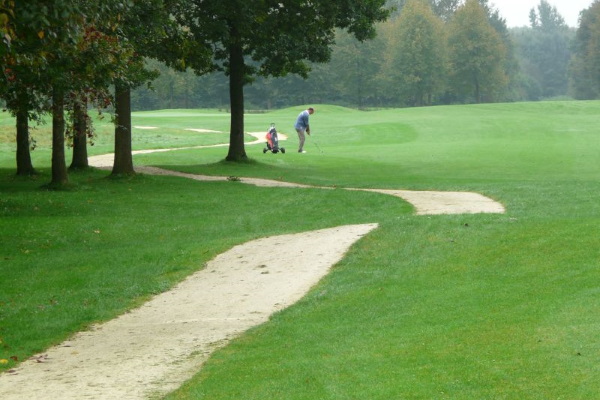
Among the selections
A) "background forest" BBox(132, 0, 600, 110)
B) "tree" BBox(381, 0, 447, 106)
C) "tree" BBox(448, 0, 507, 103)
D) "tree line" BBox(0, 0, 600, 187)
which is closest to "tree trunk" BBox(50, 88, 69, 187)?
"tree line" BBox(0, 0, 600, 187)

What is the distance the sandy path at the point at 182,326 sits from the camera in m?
9.12

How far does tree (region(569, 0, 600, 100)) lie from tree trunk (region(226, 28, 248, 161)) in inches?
3763

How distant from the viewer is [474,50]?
11156cm

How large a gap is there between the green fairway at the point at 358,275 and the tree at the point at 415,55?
7436 cm

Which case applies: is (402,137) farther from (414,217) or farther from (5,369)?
(5,369)

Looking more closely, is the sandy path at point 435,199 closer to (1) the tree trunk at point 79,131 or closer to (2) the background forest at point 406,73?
(1) the tree trunk at point 79,131

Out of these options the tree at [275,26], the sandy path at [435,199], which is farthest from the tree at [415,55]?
the sandy path at [435,199]

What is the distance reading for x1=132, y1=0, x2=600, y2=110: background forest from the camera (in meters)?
110

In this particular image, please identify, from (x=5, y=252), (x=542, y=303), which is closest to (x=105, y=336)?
(x=542, y=303)

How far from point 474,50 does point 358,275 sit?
101 metres

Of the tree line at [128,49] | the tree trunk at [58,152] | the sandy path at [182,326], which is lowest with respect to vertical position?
the sandy path at [182,326]

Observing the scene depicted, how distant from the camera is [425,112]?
77625mm

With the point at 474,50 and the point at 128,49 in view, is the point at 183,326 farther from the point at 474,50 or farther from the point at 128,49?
the point at 474,50

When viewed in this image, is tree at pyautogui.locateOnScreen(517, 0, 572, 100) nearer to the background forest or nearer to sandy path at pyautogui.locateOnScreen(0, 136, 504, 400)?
the background forest
